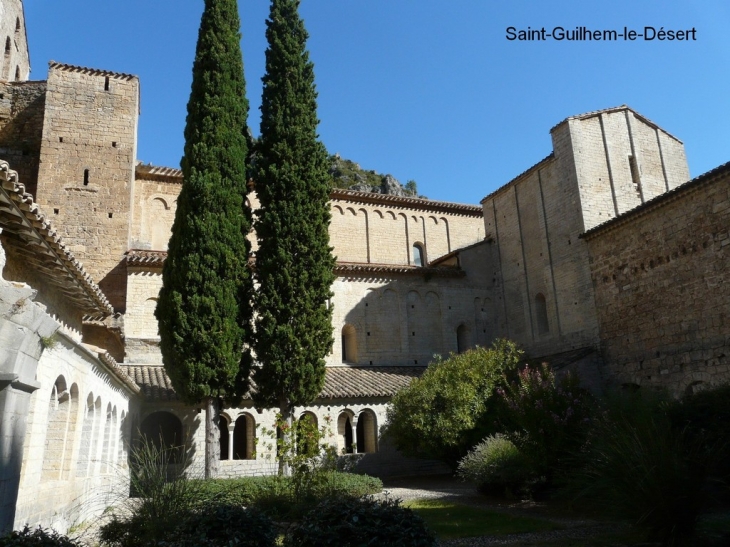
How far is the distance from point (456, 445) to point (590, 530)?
7.75 meters

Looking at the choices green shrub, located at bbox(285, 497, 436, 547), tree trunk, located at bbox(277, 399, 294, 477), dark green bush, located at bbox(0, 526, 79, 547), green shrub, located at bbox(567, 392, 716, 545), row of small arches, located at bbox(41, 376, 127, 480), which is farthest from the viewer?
tree trunk, located at bbox(277, 399, 294, 477)

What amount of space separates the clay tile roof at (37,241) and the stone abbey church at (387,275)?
0.11m

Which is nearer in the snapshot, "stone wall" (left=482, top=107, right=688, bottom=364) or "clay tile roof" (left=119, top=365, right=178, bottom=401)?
"clay tile roof" (left=119, top=365, right=178, bottom=401)

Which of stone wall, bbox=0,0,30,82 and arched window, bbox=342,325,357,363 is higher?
stone wall, bbox=0,0,30,82

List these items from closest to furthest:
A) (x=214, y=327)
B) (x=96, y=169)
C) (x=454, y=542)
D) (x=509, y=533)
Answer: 1. (x=454, y=542)
2. (x=509, y=533)
3. (x=214, y=327)
4. (x=96, y=169)

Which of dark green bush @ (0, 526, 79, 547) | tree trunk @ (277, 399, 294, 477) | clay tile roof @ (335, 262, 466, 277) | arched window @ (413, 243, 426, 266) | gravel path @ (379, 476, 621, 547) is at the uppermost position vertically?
arched window @ (413, 243, 426, 266)

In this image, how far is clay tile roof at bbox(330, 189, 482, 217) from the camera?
2891 centimetres

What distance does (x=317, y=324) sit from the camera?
17406mm

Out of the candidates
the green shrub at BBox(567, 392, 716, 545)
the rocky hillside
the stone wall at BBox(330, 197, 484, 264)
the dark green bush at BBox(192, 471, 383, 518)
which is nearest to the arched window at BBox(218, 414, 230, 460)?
the dark green bush at BBox(192, 471, 383, 518)

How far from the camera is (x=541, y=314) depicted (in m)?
23.8

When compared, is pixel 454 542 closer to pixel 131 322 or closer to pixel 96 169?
pixel 131 322

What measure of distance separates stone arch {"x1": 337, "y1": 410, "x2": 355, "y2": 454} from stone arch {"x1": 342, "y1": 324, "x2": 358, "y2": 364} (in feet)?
10.3

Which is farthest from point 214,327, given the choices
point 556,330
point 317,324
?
point 556,330

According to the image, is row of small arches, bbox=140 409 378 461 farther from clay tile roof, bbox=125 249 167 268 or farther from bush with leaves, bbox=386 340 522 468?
clay tile roof, bbox=125 249 167 268
